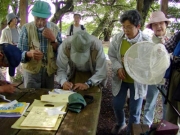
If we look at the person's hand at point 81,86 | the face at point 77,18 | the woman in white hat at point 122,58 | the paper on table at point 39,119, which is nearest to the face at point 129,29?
the woman in white hat at point 122,58

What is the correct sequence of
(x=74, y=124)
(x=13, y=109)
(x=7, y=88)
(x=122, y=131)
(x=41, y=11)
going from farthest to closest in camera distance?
(x=122, y=131)
(x=41, y=11)
(x=7, y=88)
(x=13, y=109)
(x=74, y=124)

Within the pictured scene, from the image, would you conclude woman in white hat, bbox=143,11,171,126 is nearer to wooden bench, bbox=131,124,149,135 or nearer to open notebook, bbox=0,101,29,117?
wooden bench, bbox=131,124,149,135

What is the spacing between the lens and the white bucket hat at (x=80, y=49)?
2.66 m

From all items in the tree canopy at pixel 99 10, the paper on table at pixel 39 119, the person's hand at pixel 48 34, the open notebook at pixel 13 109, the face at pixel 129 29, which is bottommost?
the open notebook at pixel 13 109

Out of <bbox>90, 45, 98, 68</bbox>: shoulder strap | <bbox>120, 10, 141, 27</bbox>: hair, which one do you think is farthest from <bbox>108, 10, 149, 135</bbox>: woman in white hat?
<bbox>90, 45, 98, 68</bbox>: shoulder strap

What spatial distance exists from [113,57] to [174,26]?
3.28 meters

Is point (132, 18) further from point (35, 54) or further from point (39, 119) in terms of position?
point (39, 119)

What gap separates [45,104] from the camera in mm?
2092

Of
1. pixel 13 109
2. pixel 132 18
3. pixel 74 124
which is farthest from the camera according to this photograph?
pixel 132 18

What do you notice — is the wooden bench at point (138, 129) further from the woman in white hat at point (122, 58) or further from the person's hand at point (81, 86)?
the person's hand at point (81, 86)

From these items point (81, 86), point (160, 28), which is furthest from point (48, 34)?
point (160, 28)

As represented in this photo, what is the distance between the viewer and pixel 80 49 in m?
2.68

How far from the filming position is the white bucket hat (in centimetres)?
266

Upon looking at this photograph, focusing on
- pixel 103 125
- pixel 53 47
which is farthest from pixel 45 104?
pixel 103 125
